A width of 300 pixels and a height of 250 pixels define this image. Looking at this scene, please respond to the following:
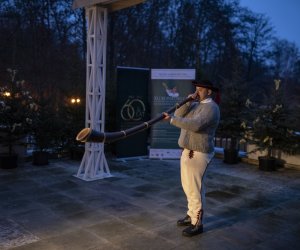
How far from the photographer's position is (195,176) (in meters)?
4.00

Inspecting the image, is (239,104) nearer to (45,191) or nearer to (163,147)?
(163,147)

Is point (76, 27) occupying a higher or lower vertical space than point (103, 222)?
higher

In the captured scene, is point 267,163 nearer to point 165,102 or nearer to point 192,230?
point 165,102

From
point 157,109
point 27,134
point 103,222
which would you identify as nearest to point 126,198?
point 103,222

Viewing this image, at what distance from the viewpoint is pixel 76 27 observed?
16.7m

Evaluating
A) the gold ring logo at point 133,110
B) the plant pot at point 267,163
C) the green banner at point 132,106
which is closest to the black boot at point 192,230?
the plant pot at point 267,163

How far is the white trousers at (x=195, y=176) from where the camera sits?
4.00 metres

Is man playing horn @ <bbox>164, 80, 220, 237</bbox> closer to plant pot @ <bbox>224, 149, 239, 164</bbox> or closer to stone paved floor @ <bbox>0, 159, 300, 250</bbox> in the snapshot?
stone paved floor @ <bbox>0, 159, 300, 250</bbox>

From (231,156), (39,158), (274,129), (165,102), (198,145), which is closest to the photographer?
(198,145)

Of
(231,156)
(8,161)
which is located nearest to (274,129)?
(231,156)

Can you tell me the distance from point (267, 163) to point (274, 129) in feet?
2.52

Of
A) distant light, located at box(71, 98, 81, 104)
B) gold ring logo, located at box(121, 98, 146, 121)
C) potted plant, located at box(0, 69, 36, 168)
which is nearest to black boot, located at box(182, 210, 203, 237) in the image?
potted plant, located at box(0, 69, 36, 168)

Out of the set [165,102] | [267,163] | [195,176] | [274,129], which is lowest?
[267,163]

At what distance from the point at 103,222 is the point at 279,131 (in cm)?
474
